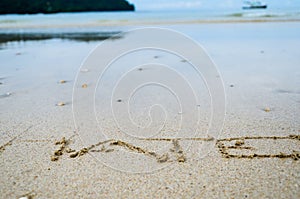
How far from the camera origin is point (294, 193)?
4.43ft

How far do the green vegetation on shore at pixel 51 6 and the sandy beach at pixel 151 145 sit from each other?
132ft

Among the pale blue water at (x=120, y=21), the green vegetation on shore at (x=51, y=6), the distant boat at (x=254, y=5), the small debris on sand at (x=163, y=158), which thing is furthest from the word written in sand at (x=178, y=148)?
the distant boat at (x=254, y=5)

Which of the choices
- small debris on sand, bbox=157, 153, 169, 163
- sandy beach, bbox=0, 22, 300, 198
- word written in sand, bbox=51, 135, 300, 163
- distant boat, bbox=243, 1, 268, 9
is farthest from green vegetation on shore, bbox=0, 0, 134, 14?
small debris on sand, bbox=157, 153, 169, 163

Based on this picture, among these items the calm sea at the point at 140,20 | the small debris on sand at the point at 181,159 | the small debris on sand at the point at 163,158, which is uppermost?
the calm sea at the point at 140,20

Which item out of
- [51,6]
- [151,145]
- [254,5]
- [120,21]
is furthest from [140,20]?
[51,6]

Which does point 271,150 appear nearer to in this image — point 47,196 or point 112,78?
point 47,196

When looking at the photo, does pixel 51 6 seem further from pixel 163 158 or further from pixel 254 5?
pixel 163 158

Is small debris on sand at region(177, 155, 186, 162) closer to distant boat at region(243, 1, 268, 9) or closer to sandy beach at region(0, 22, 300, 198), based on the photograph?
sandy beach at region(0, 22, 300, 198)

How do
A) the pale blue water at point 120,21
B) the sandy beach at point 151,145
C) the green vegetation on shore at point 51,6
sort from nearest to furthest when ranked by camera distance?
the sandy beach at point 151,145, the pale blue water at point 120,21, the green vegetation on shore at point 51,6

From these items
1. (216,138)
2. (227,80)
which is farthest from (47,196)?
(227,80)

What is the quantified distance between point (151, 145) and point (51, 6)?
50.5 m

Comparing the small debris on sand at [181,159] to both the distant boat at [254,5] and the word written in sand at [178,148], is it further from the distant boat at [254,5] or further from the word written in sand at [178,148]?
the distant boat at [254,5]

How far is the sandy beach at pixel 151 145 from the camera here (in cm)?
144

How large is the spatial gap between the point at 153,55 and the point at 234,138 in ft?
10.0
